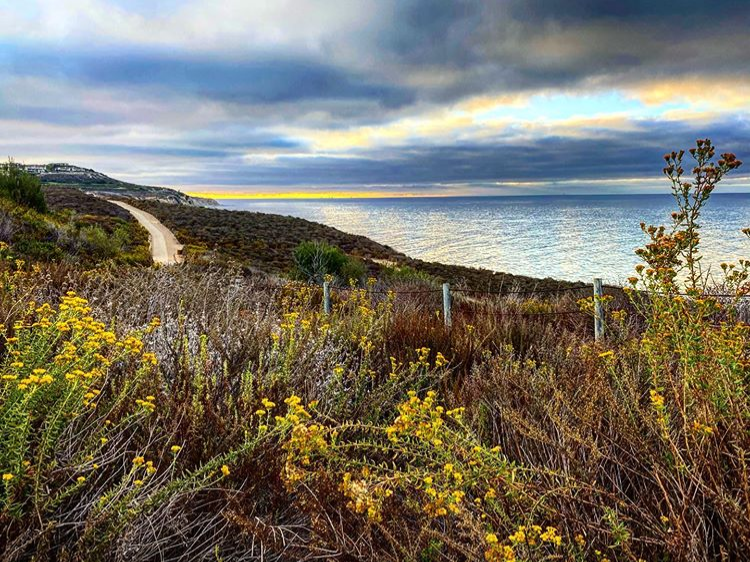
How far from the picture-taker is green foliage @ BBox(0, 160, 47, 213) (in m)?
24.1

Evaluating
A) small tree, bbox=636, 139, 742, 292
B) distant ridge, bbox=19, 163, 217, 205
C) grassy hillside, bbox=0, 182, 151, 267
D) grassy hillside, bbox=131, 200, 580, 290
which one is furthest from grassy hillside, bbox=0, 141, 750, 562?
distant ridge, bbox=19, 163, 217, 205

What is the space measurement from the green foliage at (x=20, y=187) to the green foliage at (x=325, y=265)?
11.9 meters

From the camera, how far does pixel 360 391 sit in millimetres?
4262

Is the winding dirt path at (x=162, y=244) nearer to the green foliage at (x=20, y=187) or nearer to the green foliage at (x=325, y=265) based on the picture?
the green foliage at (x=325, y=265)

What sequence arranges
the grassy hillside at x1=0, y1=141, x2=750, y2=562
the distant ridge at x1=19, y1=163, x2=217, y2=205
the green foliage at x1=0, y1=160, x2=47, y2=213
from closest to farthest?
the grassy hillside at x1=0, y1=141, x2=750, y2=562 < the green foliage at x1=0, y1=160, x2=47, y2=213 < the distant ridge at x1=19, y1=163, x2=217, y2=205

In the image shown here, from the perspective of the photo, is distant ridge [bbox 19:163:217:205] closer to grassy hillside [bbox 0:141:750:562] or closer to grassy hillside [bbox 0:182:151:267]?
grassy hillside [bbox 0:182:151:267]

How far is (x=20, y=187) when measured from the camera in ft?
81.6

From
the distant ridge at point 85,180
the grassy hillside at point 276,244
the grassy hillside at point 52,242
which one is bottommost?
the grassy hillside at point 276,244

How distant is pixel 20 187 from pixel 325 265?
46.8ft

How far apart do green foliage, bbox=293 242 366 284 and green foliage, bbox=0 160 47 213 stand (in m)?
11.9

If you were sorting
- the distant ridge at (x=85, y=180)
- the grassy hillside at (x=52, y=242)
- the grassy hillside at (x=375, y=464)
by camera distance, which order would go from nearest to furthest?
the grassy hillside at (x=375, y=464)
the grassy hillside at (x=52, y=242)
the distant ridge at (x=85, y=180)

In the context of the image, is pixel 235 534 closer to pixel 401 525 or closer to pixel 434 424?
pixel 401 525

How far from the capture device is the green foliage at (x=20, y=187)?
78.9ft

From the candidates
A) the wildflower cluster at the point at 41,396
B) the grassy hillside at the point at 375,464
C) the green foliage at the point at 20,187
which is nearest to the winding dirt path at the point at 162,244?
the green foliage at the point at 20,187
